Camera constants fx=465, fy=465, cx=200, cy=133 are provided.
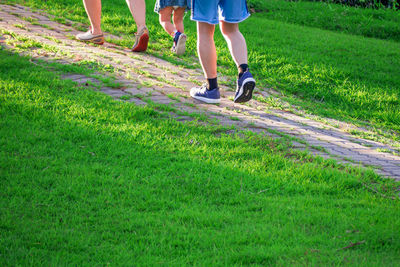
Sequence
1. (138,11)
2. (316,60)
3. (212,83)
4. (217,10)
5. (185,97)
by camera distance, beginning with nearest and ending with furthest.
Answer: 1. (217,10)
2. (212,83)
3. (185,97)
4. (138,11)
5. (316,60)

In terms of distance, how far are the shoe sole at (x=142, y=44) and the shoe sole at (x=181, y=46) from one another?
1.59 feet

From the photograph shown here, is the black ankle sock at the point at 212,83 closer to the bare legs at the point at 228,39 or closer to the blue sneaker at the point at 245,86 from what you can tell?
the bare legs at the point at 228,39

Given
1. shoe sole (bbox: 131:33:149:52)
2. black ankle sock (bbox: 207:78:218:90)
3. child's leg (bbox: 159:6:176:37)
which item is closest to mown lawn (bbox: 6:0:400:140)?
shoe sole (bbox: 131:33:149:52)

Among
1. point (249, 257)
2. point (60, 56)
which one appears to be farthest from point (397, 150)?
point (60, 56)

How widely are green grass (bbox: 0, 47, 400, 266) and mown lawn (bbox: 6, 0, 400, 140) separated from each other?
2.26m

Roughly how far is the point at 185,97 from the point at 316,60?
10.9ft

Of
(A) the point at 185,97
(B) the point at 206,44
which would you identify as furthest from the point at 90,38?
(B) the point at 206,44

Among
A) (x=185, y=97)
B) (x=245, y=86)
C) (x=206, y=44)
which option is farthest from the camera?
(x=185, y=97)

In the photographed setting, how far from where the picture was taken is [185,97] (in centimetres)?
546

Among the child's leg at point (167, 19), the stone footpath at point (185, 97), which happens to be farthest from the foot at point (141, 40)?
the child's leg at point (167, 19)

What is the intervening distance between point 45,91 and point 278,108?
2.73m

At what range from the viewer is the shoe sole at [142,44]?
22.6ft

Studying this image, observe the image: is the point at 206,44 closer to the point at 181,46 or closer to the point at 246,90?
the point at 246,90

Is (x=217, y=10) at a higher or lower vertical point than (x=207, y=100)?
higher
